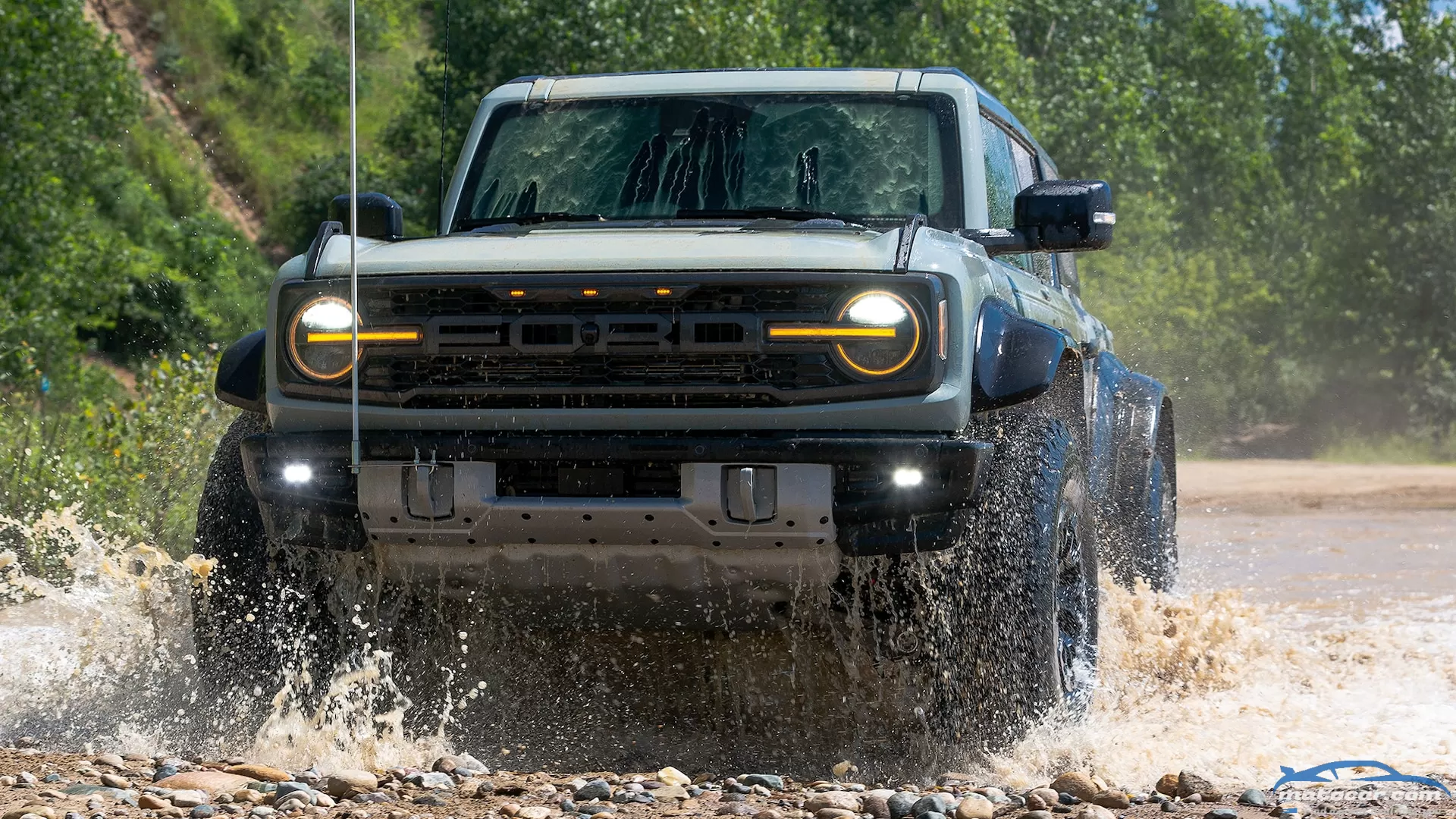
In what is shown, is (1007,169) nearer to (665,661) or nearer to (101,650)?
(665,661)

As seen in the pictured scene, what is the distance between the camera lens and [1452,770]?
182 inches

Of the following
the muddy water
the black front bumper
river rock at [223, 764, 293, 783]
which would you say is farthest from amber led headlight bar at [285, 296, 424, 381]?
river rock at [223, 764, 293, 783]

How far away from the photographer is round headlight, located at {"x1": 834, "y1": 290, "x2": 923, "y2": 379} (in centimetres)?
414

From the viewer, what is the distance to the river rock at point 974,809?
3.84m

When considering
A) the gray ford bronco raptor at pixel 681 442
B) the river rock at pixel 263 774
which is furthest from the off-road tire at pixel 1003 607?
the river rock at pixel 263 774

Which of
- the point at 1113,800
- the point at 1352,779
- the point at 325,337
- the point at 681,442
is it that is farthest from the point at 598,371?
the point at 1352,779

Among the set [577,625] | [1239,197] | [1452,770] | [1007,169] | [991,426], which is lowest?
[1452,770]

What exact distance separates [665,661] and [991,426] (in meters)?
1.57

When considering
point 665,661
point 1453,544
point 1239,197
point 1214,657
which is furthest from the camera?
point 1239,197

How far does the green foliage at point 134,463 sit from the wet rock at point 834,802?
16.5ft

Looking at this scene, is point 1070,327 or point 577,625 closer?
point 577,625

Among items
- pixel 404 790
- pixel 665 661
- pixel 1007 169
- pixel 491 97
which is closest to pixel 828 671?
pixel 665 661

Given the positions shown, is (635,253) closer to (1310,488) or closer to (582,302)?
(582,302)

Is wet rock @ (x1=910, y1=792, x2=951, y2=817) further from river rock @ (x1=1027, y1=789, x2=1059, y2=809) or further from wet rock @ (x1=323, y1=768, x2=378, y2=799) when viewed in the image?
wet rock @ (x1=323, y1=768, x2=378, y2=799)
